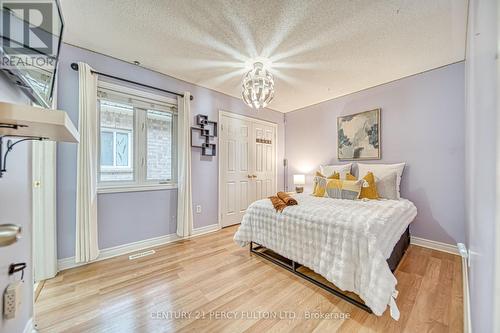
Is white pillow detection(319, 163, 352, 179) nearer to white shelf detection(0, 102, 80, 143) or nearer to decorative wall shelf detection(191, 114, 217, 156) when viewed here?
decorative wall shelf detection(191, 114, 217, 156)

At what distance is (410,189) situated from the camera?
2762 millimetres

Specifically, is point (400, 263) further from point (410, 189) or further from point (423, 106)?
point (423, 106)

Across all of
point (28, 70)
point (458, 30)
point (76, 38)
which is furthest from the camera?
point (76, 38)

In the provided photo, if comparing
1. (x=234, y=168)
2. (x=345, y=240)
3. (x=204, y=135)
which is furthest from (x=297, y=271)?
(x=204, y=135)

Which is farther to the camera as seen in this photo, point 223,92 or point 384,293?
point 223,92

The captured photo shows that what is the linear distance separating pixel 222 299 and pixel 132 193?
1800 mm

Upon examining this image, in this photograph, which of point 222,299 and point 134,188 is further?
point 134,188

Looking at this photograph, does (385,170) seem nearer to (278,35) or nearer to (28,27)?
(278,35)

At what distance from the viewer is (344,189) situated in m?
2.61

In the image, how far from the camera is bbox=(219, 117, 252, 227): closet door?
11.5 feet

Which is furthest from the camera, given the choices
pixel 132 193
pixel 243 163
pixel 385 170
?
pixel 243 163

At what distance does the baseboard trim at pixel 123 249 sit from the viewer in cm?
207

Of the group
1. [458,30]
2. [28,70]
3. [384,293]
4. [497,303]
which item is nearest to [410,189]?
[458,30]

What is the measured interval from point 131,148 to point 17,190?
161cm
